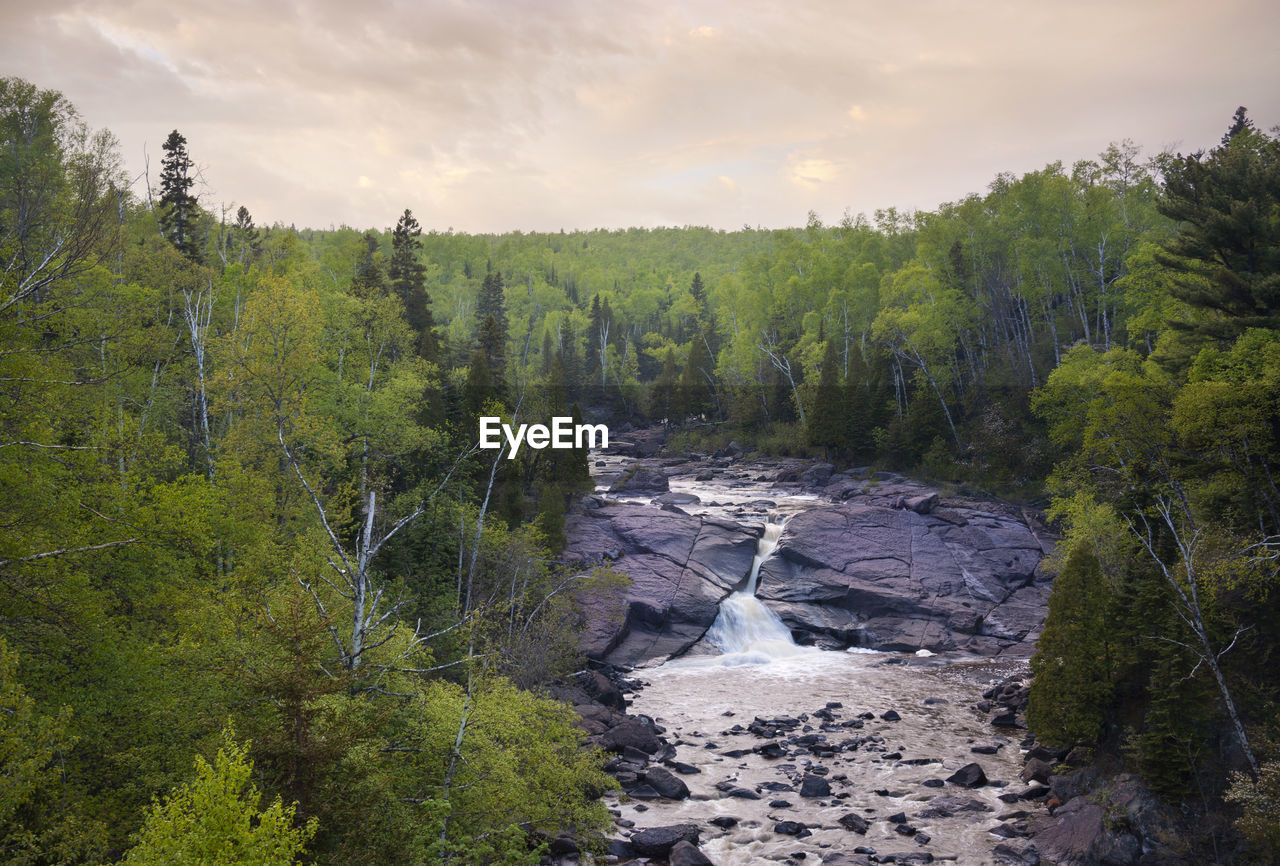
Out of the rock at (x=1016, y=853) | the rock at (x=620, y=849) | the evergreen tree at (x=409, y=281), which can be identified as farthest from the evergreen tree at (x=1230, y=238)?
the evergreen tree at (x=409, y=281)

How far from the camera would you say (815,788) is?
2119cm

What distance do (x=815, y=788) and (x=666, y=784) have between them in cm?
425

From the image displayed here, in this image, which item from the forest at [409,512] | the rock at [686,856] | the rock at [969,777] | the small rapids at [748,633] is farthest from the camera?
the small rapids at [748,633]

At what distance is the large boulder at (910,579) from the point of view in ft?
115

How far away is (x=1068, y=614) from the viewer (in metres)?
22.1

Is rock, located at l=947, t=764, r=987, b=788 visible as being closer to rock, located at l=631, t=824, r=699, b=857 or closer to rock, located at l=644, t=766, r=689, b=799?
rock, located at l=644, t=766, r=689, b=799

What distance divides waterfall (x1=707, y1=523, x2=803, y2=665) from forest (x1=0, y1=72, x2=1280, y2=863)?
7910mm

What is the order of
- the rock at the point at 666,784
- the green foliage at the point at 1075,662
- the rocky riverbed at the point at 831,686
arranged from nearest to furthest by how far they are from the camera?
the rocky riverbed at the point at 831,686 → the green foliage at the point at 1075,662 → the rock at the point at 666,784

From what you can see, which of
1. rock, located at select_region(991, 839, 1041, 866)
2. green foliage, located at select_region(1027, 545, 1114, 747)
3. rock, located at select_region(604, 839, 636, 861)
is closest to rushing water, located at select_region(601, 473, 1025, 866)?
rock, located at select_region(991, 839, 1041, 866)

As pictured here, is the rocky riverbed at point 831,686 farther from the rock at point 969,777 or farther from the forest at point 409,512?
the forest at point 409,512

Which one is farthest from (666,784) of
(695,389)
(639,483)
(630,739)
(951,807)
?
(695,389)

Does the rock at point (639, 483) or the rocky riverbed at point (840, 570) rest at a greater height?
the rock at point (639, 483)

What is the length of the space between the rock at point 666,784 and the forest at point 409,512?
8.00ft

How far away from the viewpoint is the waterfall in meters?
34.1
